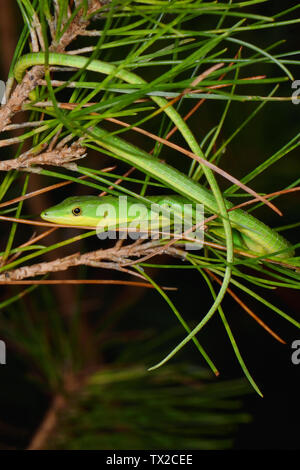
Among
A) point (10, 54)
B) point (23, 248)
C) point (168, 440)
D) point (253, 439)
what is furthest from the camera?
point (253, 439)

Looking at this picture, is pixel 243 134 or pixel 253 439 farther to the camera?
pixel 253 439

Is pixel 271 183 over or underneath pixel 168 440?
over

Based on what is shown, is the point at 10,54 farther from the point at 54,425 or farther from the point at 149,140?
the point at 54,425

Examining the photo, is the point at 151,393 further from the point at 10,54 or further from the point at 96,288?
the point at 10,54

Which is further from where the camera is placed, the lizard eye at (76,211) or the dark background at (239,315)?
the dark background at (239,315)

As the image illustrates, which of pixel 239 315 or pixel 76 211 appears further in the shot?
pixel 239 315

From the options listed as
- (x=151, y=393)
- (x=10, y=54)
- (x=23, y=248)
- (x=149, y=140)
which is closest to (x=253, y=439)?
(x=151, y=393)

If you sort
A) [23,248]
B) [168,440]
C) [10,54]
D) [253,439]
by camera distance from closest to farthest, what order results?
A: [23,248], [168,440], [10,54], [253,439]

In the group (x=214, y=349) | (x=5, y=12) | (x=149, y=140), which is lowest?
(x=214, y=349)

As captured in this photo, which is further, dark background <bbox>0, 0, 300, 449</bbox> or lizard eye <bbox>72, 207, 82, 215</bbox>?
dark background <bbox>0, 0, 300, 449</bbox>
